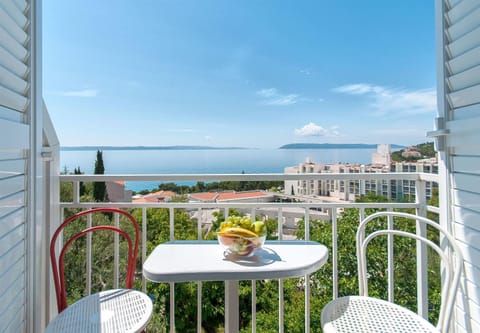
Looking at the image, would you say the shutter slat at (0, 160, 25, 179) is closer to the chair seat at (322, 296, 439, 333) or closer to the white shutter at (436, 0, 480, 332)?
the chair seat at (322, 296, 439, 333)

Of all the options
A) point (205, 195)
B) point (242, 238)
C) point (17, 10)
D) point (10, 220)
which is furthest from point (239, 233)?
point (17, 10)

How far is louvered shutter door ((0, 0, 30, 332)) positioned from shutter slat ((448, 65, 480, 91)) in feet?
6.84

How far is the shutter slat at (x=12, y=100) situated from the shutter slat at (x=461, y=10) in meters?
2.13

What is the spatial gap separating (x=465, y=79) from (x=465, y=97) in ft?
0.30

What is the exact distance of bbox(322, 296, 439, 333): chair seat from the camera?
1203mm

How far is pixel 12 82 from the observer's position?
1194 mm

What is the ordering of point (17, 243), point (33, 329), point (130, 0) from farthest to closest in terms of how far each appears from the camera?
point (130, 0), point (33, 329), point (17, 243)

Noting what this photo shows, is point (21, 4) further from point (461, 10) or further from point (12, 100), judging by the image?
point (461, 10)

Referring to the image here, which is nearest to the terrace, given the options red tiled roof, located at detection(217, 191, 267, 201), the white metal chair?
the white metal chair

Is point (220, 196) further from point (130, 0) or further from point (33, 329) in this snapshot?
point (130, 0)

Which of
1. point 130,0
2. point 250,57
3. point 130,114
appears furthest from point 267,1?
point 130,114

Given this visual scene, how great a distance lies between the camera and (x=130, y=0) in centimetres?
612

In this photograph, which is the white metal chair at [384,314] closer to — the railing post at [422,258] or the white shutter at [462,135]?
the white shutter at [462,135]

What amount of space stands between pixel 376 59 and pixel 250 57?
654 centimetres
